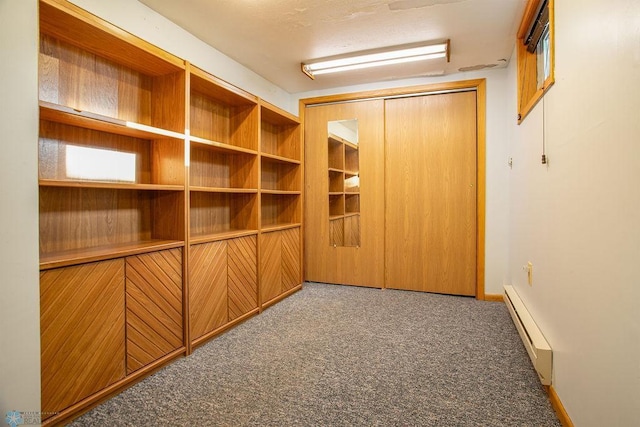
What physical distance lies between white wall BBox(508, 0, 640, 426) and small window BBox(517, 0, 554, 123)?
439mm

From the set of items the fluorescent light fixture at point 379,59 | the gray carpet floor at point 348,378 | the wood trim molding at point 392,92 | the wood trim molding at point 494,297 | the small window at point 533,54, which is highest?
the fluorescent light fixture at point 379,59

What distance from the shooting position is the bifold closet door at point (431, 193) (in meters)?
3.52

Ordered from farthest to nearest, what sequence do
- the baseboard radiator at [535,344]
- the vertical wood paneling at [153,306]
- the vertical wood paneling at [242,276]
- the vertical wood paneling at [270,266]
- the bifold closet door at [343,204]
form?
the bifold closet door at [343,204] < the vertical wood paneling at [270,266] < the vertical wood paneling at [242,276] < the vertical wood paneling at [153,306] < the baseboard radiator at [535,344]

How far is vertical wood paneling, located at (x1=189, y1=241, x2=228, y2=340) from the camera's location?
230cm

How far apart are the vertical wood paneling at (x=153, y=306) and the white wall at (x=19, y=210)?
0.47 m

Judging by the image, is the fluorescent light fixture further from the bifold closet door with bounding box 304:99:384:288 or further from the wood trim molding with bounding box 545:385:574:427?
the wood trim molding with bounding box 545:385:574:427

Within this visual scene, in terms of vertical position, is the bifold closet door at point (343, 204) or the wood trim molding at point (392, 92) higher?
the wood trim molding at point (392, 92)

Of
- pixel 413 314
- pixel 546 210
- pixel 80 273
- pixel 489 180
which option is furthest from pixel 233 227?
pixel 489 180

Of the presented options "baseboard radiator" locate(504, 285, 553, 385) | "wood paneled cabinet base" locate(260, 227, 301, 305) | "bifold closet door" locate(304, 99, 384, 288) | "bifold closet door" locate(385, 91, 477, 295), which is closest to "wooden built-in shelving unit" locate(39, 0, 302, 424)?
"wood paneled cabinet base" locate(260, 227, 301, 305)

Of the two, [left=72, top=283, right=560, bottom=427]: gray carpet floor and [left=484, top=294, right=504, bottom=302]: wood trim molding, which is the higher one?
[left=484, top=294, right=504, bottom=302]: wood trim molding

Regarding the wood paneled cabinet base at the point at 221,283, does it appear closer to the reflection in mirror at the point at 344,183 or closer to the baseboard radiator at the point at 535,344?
the reflection in mirror at the point at 344,183

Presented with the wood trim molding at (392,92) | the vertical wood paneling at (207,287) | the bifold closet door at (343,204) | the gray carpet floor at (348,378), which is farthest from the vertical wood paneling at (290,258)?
the wood trim molding at (392,92)

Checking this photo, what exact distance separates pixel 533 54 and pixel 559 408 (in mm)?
2465

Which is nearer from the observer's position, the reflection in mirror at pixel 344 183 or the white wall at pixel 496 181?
the white wall at pixel 496 181
